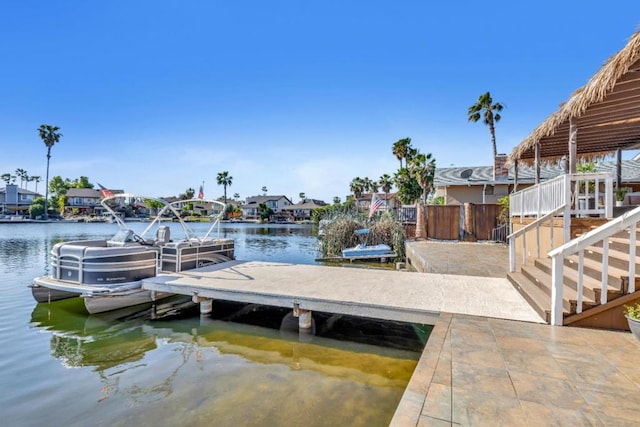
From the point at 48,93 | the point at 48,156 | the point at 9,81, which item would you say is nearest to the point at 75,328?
the point at 9,81

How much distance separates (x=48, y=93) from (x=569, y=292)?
3617cm

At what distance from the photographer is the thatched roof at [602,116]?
438cm

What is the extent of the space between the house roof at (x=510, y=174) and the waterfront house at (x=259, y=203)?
5961 cm

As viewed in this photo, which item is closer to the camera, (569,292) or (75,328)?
(569,292)

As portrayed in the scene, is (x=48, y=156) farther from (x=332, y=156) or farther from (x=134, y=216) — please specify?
(x=332, y=156)

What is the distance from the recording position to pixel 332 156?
2309 centimetres

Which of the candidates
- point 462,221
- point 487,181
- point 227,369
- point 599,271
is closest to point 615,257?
point 599,271

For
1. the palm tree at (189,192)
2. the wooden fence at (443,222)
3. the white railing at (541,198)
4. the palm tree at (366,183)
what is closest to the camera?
the white railing at (541,198)

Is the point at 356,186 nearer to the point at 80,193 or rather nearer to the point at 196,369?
the point at 196,369

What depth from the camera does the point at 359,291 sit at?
623 cm

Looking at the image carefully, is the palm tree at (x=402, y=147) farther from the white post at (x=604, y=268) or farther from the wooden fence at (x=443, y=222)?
the white post at (x=604, y=268)

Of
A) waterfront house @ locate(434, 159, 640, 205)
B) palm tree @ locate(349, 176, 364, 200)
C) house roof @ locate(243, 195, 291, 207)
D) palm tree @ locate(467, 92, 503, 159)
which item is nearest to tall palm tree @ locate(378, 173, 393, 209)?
palm tree @ locate(349, 176, 364, 200)

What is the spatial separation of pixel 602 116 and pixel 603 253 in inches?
175

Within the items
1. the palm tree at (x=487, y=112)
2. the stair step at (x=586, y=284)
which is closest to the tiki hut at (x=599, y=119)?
the stair step at (x=586, y=284)
